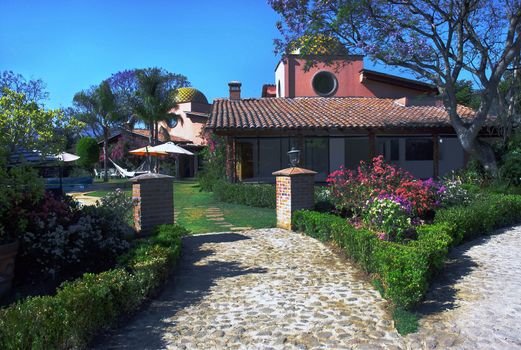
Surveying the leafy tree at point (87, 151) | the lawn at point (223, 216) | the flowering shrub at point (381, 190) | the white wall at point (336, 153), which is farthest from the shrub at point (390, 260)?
the leafy tree at point (87, 151)

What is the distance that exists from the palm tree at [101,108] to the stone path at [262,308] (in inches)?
1105

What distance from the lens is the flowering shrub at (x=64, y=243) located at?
5.20 metres

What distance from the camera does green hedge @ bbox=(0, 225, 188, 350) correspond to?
2.90 metres

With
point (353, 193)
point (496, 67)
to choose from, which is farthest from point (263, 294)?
point (496, 67)

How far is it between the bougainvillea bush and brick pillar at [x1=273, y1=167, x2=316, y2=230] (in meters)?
0.56

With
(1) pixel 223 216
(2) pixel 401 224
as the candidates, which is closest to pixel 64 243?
(2) pixel 401 224

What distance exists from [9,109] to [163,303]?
11.6 ft

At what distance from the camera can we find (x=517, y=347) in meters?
3.33

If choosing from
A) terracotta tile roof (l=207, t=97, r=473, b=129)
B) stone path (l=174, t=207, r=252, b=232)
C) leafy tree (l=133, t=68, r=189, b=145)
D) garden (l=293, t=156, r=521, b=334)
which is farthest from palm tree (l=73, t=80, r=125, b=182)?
garden (l=293, t=156, r=521, b=334)

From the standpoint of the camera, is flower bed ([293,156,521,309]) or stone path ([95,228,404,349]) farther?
flower bed ([293,156,521,309])

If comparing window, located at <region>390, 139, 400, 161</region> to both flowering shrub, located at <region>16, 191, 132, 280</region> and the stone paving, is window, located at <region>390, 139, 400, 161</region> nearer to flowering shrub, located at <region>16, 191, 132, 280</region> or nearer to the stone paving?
the stone paving

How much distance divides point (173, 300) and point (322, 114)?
13617 mm

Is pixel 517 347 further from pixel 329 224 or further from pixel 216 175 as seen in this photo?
pixel 216 175

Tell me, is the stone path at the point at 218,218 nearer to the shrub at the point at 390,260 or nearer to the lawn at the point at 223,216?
the lawn at the point at 223,216
